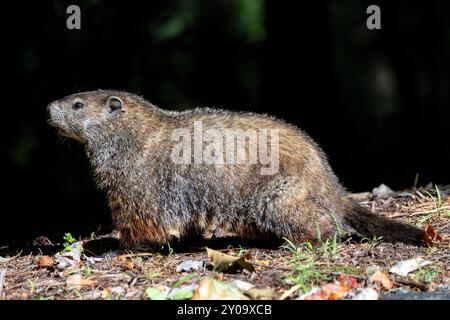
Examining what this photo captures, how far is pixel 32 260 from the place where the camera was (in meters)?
6.19

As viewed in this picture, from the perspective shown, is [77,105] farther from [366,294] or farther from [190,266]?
[366,294]

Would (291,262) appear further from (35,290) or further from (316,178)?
(35,290)

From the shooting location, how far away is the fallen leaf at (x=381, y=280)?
14.6ft

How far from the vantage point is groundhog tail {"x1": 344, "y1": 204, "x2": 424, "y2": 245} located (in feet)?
18.2

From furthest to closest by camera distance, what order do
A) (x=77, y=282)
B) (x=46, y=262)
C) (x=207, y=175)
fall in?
(x=207, y=175) < (x=46, y=262) < (x=77, y=282)

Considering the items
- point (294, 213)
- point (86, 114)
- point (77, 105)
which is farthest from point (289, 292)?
point (77, 105)

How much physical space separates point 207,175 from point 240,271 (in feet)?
4.52

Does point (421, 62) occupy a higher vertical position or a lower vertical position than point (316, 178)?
higher

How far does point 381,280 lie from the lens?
451 centimetres

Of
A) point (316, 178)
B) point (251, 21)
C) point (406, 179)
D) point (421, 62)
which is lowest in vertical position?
point (406, 179)

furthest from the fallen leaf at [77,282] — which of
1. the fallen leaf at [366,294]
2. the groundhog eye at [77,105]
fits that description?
the groundhog eye at [77,105]

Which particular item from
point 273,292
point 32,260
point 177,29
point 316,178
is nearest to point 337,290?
point 273,292

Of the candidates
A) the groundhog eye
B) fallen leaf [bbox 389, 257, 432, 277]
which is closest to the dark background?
the groundhog eye
